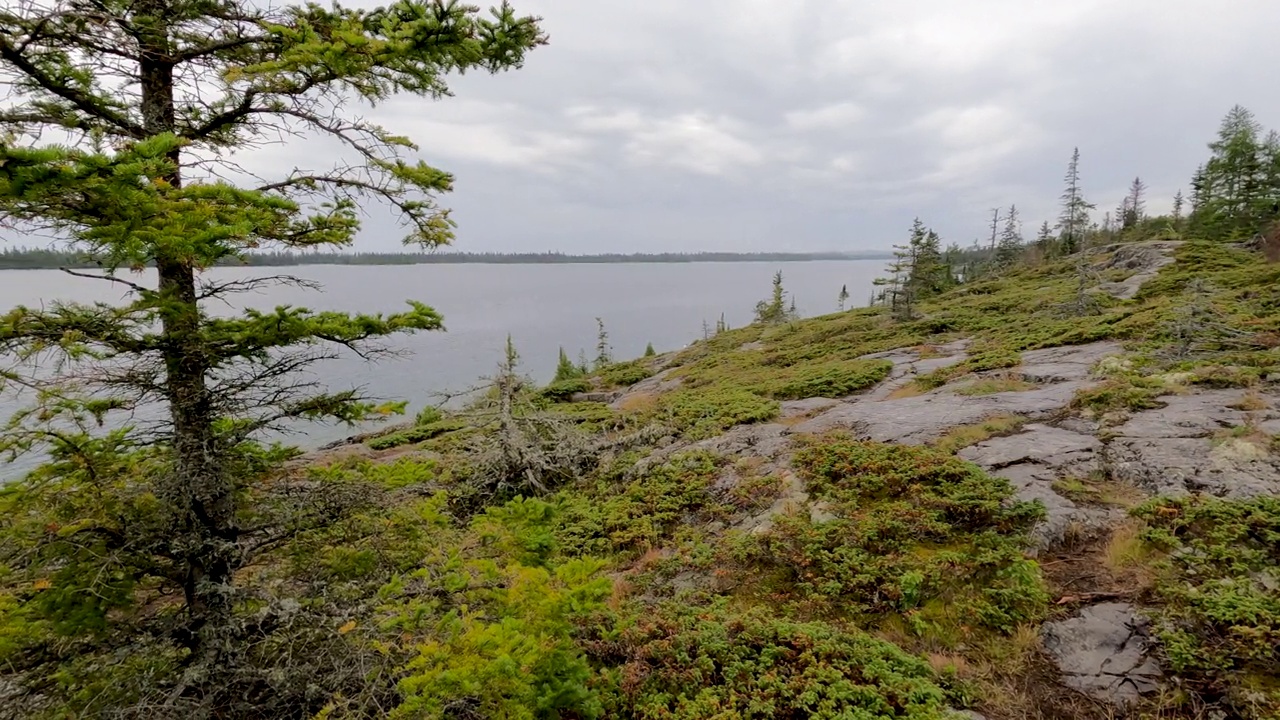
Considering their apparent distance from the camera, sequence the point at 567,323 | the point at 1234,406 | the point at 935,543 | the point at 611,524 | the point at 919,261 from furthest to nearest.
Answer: the point at 567,323
the point at 919,261
the point at 611,524
the point at 1234,406
the point at 935,543

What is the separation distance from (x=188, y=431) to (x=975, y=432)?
11.0 m

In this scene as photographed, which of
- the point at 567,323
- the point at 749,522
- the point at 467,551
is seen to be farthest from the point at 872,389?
the point at 567,323

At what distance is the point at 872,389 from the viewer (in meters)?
15.2

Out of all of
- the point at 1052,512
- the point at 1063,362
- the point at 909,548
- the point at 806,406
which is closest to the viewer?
the point at 1052,512

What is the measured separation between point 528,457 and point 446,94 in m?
7.99

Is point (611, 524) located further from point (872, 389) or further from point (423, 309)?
point (872, 389)

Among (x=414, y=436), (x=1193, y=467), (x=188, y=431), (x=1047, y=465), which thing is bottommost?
(x=414, y=436)

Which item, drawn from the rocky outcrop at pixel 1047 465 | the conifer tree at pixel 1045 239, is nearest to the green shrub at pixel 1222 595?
the rocky outcrop at pixel 1047 465

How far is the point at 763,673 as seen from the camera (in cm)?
523

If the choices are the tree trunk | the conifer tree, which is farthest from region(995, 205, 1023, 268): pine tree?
the tree trunk

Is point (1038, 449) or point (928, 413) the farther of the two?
point (928, 413)

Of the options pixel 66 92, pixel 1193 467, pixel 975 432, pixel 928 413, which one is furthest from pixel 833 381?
pixel 66 92

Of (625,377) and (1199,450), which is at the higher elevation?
(1199,450)

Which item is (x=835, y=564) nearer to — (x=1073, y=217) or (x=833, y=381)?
(x=833, y=381)
